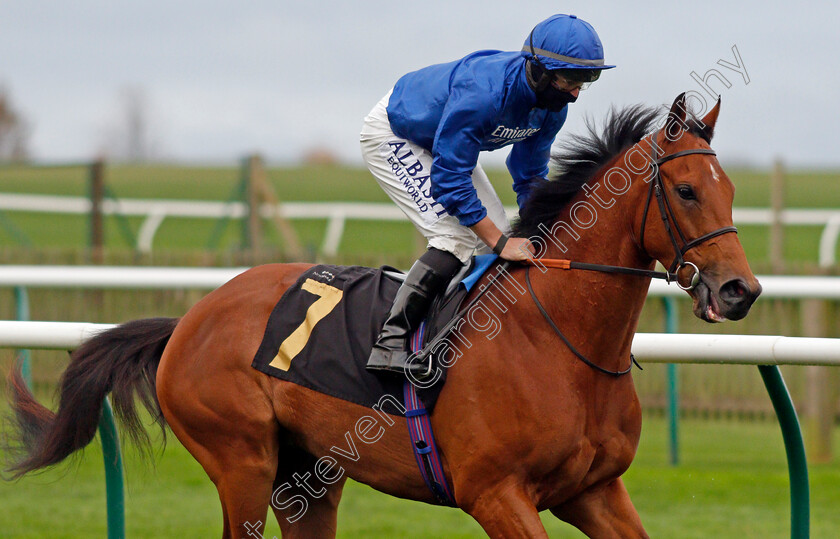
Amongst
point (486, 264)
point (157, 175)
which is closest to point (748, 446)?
point (486, 264)

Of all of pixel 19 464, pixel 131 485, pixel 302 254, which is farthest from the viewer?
pixel 302 254

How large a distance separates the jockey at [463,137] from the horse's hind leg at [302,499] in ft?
2.31

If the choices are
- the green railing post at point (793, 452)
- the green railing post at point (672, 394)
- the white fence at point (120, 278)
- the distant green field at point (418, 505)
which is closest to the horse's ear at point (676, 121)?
the green railing post at point (793, 452)

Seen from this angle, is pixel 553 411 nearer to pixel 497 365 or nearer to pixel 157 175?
pixel 497 365

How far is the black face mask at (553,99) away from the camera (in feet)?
10.2

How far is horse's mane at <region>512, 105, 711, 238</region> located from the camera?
3146 millimetres

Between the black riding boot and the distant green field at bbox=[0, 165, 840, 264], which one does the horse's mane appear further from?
the distant green field at bbox=[0, 165, 840, 264]

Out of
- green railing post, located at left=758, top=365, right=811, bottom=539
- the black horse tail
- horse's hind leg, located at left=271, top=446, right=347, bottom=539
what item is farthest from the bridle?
the black horse tail

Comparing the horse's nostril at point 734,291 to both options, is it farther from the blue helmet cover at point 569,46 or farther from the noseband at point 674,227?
the blue helmet cover at point 569,46

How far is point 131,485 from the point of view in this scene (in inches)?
225

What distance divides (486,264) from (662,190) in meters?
0.62

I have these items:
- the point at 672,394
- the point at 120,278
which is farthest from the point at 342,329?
the point at 672,394

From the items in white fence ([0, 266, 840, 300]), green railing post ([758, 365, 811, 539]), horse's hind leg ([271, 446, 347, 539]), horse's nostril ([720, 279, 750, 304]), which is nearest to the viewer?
horse's nostril ([720, 279, 750, 304])

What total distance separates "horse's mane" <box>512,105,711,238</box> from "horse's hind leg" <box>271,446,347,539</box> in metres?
1.16
